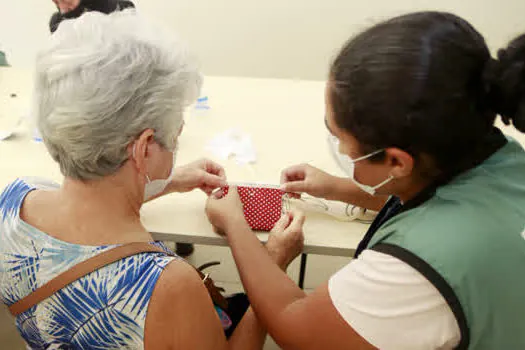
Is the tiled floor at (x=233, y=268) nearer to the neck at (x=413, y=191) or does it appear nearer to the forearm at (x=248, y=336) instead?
the forearm at (x=248, y=336)

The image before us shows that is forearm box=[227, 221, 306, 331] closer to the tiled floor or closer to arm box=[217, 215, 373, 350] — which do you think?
arm box=[217, 215, 373, 350]

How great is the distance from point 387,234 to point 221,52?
249cm

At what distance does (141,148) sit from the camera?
0.90 m

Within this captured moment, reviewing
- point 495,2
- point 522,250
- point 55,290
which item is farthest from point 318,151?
point 495,2

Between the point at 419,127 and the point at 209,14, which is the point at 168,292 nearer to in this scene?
the point at 419,127

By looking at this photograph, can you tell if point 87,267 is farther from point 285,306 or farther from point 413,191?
point 413,191

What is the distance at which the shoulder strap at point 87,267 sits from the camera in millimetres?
875

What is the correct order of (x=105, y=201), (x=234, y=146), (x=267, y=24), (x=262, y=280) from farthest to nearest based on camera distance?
(x=267, y=24)
(x=234, y=146)
(x=262, y=280)
(x=105, y=201)

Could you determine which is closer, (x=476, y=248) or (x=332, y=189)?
(x=476, y=248)

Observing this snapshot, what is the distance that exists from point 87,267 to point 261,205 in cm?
51

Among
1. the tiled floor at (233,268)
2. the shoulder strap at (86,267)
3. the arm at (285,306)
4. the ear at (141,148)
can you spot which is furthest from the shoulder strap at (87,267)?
the tiled floor at (233,268)

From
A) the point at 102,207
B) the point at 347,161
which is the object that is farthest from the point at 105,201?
the point at 347,161

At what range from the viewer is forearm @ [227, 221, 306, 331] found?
1.02 m

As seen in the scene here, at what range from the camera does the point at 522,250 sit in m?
0.79
